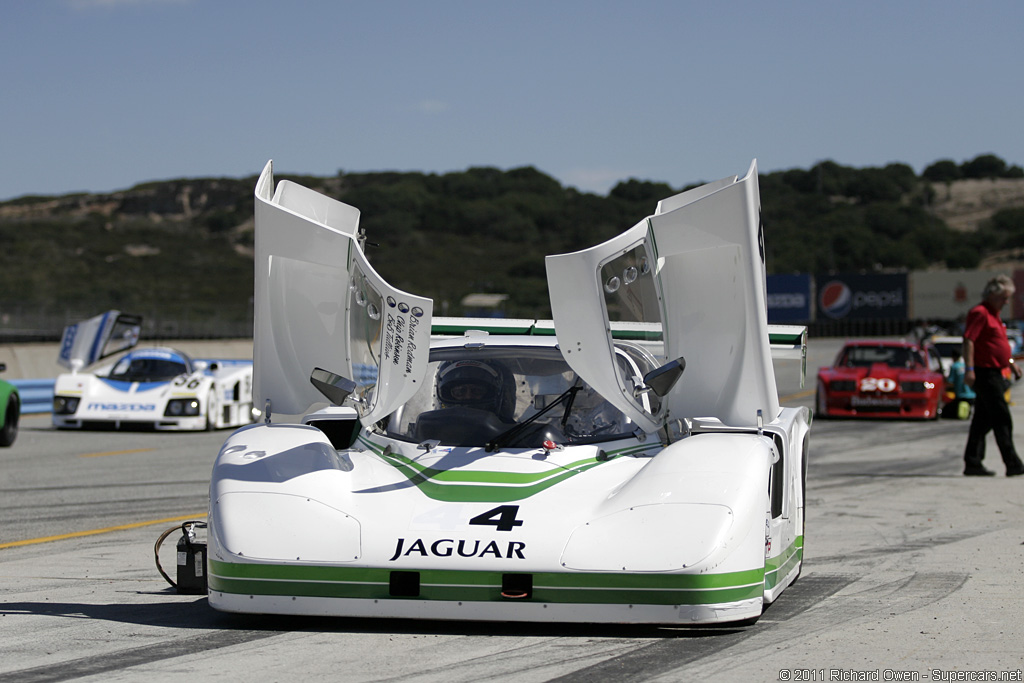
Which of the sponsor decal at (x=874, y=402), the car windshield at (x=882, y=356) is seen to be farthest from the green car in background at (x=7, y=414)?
the car windshield at (x=882, y=356)

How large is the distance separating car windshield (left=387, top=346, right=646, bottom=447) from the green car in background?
379 inches

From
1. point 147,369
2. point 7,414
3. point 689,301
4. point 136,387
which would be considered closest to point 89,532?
point 689,301

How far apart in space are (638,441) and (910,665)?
208 centimetres

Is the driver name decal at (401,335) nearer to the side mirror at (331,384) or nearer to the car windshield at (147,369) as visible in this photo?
the side mirror at (331,384)

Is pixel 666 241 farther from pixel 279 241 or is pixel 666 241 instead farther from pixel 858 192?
pixel 858 192

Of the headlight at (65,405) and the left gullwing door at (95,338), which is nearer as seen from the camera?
the headlight at (65,405)

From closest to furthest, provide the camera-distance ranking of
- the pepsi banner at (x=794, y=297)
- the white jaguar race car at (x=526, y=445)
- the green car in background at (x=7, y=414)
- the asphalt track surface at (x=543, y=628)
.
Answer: the asphalt track surface at (x=543, y=628) < the white jaguar race car at (x=526, y=445) < the green car in background at (x=7, y=414) < the pepsi banner at (x=794, y=297)

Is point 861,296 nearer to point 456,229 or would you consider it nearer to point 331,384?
point 456,229

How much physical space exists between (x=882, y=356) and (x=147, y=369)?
480 inches

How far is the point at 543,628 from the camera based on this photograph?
4.96 m

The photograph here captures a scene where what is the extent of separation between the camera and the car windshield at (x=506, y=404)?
239 inches

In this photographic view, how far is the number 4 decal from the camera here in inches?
196

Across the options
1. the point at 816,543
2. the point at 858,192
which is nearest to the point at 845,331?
the point at 816,543

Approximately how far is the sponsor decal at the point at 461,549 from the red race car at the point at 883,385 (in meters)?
16.0
